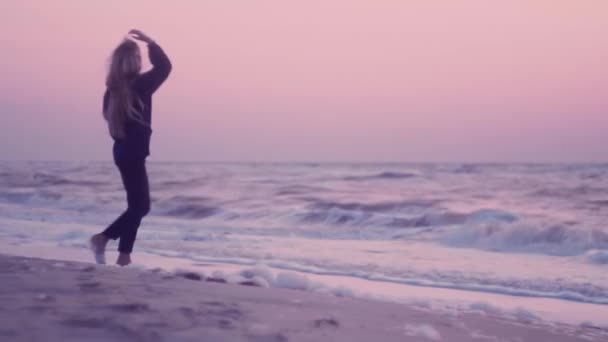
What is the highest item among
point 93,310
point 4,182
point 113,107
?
point 113,107

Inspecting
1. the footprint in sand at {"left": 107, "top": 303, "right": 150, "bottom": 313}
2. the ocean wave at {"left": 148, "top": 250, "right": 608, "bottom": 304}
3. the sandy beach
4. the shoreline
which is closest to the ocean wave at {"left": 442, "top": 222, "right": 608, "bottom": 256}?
the ocean wave at {"left": 148, "top": 250, "right": 608, "bottom": 304}

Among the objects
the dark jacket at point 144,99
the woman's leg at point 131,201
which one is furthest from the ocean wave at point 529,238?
the dark jacket at point 144,99

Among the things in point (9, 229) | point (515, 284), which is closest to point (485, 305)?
point (515, 284)

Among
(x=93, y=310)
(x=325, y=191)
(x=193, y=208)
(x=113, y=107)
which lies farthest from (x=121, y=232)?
(x=325, y=191)

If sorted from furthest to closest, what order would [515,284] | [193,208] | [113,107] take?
[193,208]
[515,284]
[113,107]

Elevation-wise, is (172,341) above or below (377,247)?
above

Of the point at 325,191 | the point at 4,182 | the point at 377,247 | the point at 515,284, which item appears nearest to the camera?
the point at 515,284

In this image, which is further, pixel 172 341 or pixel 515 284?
pixel 515 284

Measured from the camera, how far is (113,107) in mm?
4895

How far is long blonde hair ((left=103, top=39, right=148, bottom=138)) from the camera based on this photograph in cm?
487

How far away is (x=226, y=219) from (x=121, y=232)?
28.9ft

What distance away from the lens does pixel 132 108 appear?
16.0 ft

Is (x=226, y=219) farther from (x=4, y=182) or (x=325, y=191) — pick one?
(x=4, y=182)

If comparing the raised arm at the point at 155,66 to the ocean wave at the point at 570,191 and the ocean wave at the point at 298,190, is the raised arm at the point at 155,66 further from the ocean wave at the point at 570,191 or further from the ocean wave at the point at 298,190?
the ocean wave at the point at 570,191
